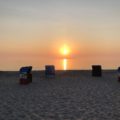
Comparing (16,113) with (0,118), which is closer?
(0,118)

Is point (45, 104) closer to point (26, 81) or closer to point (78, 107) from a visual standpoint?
point (78, 107)

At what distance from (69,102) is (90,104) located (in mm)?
1159

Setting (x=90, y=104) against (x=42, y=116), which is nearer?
(x=42, y=116)

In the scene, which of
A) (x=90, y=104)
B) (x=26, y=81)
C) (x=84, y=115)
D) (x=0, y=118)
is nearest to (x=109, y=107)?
(x=90, y=104)

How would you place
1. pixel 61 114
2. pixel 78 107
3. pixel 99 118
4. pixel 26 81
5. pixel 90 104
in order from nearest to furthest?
pixel 99 118
pixel 61 114
pixel 78 107
pixel 90 104
pixel 26 81

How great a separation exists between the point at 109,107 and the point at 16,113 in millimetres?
3733

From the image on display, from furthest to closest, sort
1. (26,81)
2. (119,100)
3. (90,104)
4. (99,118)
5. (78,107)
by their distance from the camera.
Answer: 1. (26,81)
2. (119,100)
3. (90,104)
4. (78,107)
5. (99,118)

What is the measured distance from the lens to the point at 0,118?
12.5 metres

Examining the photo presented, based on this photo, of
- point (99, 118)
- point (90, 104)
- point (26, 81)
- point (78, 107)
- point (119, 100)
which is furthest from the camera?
point (26, 81)

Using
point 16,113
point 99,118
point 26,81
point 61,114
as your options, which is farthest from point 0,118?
point 26,81

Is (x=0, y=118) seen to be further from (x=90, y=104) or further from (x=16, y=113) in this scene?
(x=90, y=104)

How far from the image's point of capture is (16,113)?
531 inches

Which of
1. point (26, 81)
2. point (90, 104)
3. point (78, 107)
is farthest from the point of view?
point (26, 81)

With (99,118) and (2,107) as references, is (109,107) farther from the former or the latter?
(2,107)
